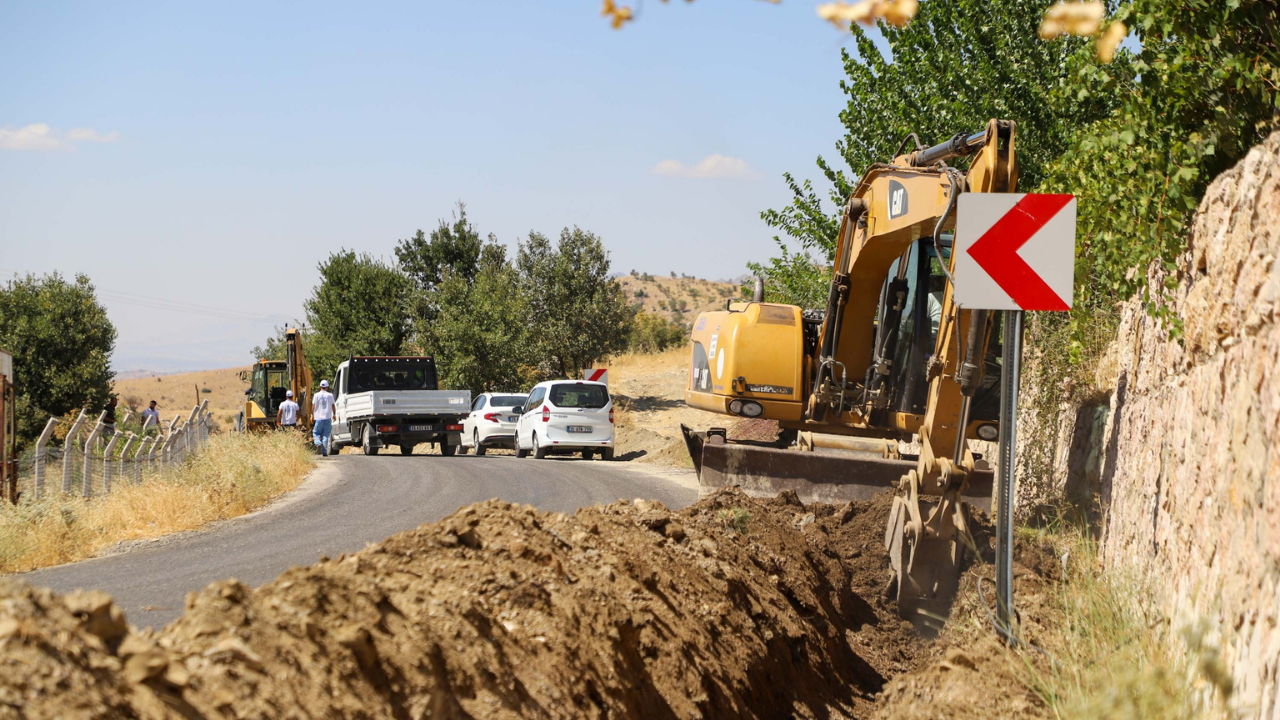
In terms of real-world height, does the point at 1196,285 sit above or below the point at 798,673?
above

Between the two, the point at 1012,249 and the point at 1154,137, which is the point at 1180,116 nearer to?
the point at 1154,137

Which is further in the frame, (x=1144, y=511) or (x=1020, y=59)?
(x=1020, y=59)

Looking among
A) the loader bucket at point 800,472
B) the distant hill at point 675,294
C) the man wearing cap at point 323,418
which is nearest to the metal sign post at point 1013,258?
the loader bucket at point 800,472

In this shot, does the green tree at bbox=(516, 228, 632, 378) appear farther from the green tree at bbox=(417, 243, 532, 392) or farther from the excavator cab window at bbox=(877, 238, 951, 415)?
the excavator cab window at bbox=(877, 238, 951, 415)

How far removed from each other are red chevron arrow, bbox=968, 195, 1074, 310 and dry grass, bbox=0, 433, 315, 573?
8.63 meters

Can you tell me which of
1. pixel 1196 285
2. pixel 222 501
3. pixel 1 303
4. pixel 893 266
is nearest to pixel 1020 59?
pixel 893 266

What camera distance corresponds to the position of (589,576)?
554 centimetres

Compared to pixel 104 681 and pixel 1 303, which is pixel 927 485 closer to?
pixel 104 681

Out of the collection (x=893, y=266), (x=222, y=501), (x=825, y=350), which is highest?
(x=893, y=266)

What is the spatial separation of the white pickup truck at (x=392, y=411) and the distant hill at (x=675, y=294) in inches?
2583

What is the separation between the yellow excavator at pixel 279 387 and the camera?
Result: 107ft

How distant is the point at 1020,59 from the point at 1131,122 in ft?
36.1

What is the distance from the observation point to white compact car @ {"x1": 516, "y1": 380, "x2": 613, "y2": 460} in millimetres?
25656

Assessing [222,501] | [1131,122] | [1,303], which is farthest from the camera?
[1,303]
